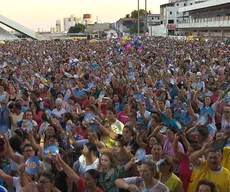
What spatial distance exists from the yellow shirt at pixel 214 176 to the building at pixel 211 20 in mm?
52931

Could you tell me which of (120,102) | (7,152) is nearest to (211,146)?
(7,152)

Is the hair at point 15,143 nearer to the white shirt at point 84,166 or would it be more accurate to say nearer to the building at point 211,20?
the white shirt at point 84,166

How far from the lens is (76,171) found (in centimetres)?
465

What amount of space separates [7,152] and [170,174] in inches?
77.1

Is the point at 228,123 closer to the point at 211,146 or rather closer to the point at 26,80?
the point at 211,146

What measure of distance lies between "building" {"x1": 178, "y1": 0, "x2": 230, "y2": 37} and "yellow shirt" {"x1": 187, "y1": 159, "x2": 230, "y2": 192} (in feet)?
174

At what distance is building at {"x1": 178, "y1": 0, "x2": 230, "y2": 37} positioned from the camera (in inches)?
2312

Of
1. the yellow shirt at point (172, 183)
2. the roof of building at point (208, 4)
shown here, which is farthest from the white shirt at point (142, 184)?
the roof of building at point (208, 4)

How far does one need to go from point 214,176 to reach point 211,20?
62.6 metres

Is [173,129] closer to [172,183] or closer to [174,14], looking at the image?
[172,183]

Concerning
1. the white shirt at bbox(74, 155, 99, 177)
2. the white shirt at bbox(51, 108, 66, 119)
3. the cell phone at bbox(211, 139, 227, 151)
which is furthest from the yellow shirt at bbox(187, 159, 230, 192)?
the white shirt at bbox(51, 108, 66, 119)

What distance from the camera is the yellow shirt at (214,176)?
3.80 metres

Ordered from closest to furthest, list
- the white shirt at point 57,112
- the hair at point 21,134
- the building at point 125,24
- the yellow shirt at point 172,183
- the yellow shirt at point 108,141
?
the yellow shirt at point 172,183 < the hair at point 21,134 < the yellow shirt at point 108,141 < the white shirt at point 57,112 < the building at point 125,24

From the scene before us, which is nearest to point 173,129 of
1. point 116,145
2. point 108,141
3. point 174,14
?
point 116,145
